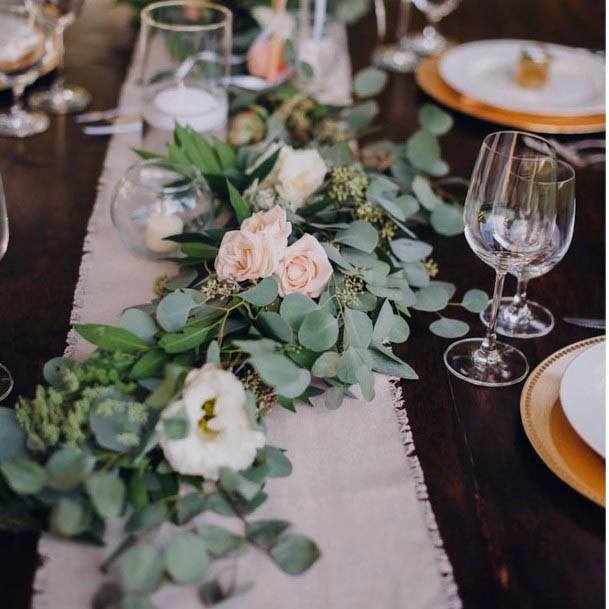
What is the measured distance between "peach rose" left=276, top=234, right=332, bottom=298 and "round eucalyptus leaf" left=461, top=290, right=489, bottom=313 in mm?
181

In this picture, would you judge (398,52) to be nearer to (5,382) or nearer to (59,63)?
(59,63)

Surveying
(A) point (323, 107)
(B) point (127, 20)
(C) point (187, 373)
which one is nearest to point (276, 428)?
(C) point (187, 373)

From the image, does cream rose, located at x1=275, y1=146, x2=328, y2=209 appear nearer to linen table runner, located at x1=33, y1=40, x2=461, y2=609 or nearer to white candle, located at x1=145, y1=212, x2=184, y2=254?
white candle, located at x1=145, y1=212, x2=184, y2=254

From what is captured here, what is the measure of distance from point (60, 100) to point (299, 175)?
607mm

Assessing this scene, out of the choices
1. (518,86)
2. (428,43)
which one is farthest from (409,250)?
(428,43)

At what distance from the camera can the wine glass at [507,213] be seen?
0.83m

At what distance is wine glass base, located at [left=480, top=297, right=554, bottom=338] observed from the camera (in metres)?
0.99

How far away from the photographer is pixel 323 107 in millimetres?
1362

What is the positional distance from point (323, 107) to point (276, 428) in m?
0.68

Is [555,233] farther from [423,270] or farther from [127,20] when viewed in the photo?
[127,20]

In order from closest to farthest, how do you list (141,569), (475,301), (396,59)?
(141,569) → (475,301) → (396,59)

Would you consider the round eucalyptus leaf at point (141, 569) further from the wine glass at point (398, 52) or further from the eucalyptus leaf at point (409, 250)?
the wine glass at point (398, 52)

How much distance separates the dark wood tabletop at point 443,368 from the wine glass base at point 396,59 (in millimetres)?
38

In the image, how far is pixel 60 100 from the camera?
1479 mm
